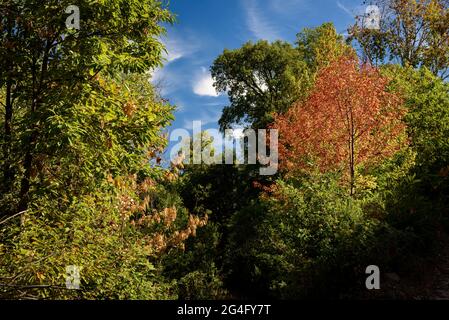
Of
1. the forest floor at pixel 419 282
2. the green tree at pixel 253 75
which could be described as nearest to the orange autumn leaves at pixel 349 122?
the forest floor at pixel 419 282

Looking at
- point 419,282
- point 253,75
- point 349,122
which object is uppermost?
point 253,75

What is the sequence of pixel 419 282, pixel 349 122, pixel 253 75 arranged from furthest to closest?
pixel 253 75, pixel 349 122, pixel 419 282

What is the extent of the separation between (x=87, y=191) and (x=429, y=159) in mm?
13940

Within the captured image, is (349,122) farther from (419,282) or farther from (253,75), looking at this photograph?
(253,75)

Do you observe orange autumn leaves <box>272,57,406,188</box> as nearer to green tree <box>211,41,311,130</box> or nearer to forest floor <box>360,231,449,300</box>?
forest floor <box>360,231,449,300</box>

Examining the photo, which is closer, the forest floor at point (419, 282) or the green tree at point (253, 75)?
the forest floor at point (419, 282)

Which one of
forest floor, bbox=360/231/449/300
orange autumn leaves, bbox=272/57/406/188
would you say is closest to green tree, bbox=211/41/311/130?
orange autumn leaves, bbox=272/57/406/188

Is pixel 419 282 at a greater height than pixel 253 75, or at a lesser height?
lesser

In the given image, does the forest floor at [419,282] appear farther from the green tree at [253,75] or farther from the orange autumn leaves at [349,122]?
the green tree at [253,75]

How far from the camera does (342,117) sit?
13.9m

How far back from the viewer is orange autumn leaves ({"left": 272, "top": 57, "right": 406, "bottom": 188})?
13555 mm

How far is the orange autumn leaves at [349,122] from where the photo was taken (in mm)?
13555

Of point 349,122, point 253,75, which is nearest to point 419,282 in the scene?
point 349,122

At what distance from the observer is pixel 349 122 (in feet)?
45.4
